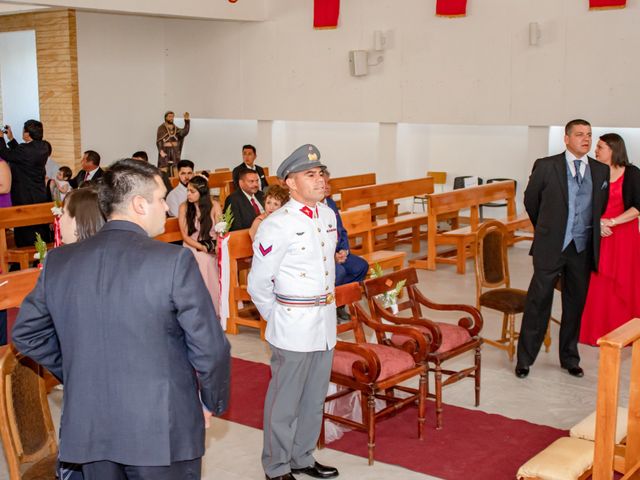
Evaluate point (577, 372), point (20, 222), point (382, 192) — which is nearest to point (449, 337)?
point (577, 372)

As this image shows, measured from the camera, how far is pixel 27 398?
3457 mm

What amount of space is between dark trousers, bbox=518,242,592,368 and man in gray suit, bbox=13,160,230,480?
11.4 ft

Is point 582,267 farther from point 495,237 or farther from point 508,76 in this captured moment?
point 508,76

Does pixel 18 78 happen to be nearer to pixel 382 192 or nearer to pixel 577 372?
pixel 382 192

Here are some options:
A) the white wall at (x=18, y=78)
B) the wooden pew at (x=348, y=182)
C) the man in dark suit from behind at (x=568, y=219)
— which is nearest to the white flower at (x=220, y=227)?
the man in dark suit from behind at (x=568, y=219)

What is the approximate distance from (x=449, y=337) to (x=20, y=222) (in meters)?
4.97

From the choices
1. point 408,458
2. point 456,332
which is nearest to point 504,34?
point 456,332

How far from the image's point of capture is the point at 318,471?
14.5ft

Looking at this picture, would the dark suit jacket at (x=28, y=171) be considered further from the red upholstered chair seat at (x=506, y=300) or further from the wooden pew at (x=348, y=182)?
the red upholstered chair seat at (x=506, y=300)

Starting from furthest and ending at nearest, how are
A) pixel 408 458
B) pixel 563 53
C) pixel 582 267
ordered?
pixel 563 53 → pixel 582 267 → pixel 408 458

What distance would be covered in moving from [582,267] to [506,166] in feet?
23.5

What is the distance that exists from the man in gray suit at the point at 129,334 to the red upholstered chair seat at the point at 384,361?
6.23ft

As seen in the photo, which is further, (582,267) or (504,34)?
(504,34)

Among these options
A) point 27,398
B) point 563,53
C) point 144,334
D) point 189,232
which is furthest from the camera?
point 563,53
